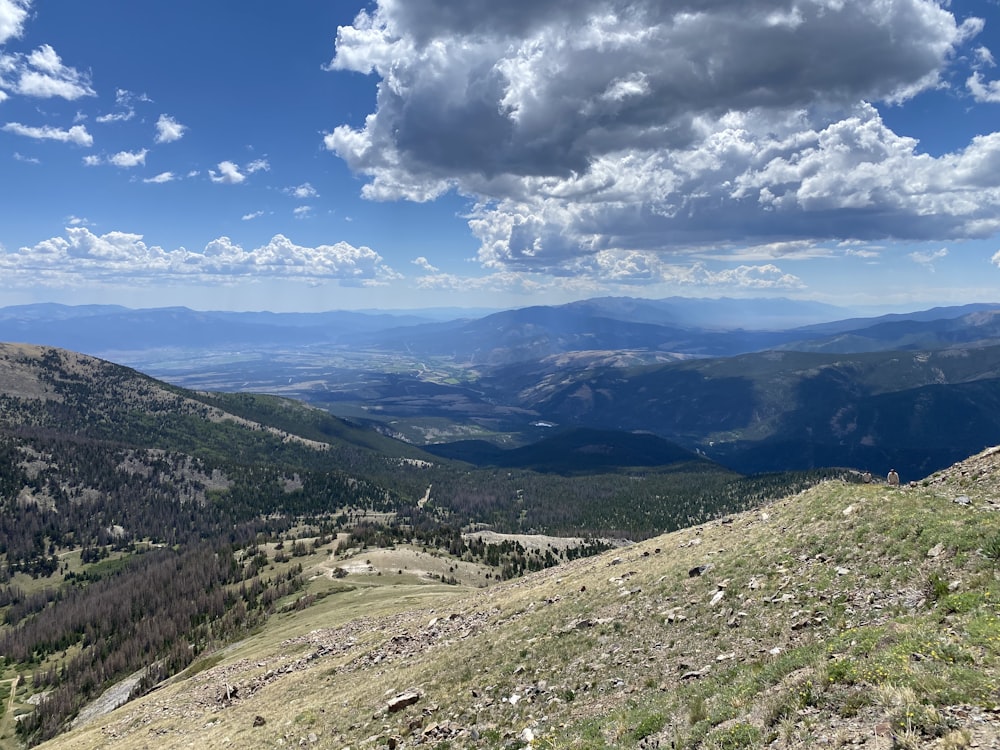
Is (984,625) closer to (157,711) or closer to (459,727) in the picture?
(459,727)

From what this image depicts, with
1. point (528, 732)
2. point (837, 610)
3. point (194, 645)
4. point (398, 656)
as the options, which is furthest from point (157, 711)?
point (194, 645)

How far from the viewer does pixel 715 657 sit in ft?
78.2

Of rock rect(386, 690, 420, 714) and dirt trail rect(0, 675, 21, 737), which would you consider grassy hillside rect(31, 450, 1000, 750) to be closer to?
rock rect(386, 690, 420, 714)

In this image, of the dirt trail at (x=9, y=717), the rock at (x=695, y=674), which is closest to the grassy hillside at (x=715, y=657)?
the rock at (x=695, y=674)

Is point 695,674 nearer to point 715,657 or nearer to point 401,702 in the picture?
point 715,657

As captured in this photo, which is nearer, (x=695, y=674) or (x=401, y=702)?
(x=695, y=674)

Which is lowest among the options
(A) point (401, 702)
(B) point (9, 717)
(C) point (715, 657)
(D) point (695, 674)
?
(B) point (9, 717)

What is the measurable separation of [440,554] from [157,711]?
12971cm

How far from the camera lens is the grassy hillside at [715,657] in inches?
616

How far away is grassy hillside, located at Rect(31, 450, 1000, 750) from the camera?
15.7m

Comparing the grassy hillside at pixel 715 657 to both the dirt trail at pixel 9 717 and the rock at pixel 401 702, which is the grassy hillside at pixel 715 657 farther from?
the dirt trail at pixel 9 717

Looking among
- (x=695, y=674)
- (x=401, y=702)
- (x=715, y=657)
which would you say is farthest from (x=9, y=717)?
(x=715, y=657)

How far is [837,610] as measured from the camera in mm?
23625

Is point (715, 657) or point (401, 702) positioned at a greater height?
point (715, 657)
